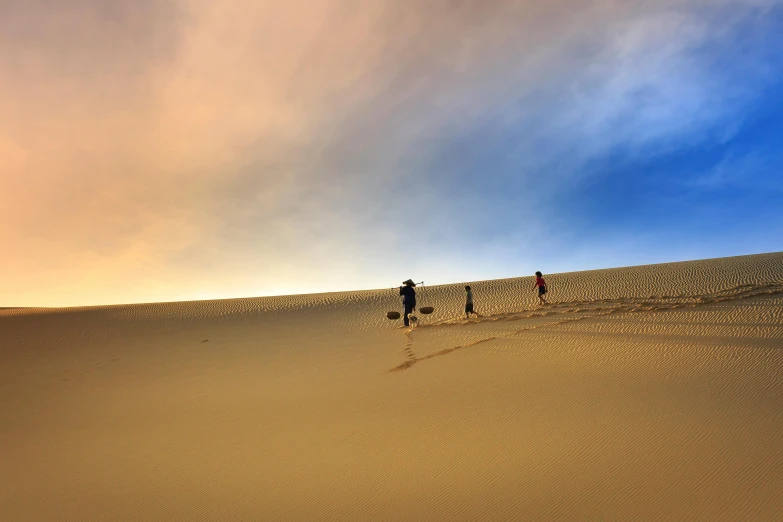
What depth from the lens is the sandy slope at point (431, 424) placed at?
5.05m

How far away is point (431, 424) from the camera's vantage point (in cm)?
702

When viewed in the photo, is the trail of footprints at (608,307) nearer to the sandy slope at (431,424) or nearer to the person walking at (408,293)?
the sandy slope at (431,424)

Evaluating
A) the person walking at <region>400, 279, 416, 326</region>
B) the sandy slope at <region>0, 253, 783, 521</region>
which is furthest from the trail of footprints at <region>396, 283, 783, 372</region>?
the person walking at <region>400, 279, 416, 326</region>

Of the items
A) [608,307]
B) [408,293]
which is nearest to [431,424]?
[408,293]

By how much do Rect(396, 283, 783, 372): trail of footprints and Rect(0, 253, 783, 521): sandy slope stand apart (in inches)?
6.0

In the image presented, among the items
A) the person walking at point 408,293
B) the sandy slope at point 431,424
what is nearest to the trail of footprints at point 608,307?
the sandy slope at point 431,424

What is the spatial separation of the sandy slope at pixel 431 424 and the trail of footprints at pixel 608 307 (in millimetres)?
152

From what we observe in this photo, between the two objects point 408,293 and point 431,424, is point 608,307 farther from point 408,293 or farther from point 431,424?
point 431,424

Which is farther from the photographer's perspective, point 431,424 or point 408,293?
point 408,293

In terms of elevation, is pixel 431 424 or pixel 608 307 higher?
pixel 608 307

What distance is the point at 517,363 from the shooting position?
32.3ft

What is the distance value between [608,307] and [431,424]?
11.0m

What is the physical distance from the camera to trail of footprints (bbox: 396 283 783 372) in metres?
14.2

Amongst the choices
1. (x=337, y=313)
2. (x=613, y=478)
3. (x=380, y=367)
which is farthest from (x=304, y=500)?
(x=337, y=313)
